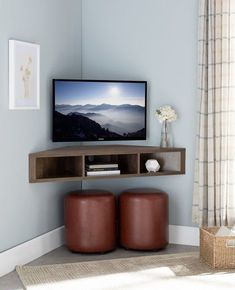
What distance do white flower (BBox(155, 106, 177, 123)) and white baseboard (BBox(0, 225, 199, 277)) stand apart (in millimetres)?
973

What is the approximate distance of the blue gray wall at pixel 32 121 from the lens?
13.9ft

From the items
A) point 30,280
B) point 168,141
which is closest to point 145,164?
point 168,141

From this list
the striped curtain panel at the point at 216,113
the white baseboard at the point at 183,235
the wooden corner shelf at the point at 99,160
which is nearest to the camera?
the wooden corner shelf at the point at 99,160

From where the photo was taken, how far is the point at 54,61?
4.89m

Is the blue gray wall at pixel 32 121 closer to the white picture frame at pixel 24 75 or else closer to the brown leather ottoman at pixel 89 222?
the white picture frame at pixel 24 75

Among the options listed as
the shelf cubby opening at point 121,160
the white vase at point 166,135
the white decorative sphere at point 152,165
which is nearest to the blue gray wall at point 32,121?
the shelf cubby opening at point 121,160

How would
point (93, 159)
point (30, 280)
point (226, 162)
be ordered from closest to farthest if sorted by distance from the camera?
point (30, 280), point (226, 162), point (93, 159)

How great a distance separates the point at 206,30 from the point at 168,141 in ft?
3.26

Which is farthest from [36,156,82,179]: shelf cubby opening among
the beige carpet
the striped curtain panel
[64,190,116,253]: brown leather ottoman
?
the striped curtain panel

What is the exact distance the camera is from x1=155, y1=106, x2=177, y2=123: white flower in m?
4.95

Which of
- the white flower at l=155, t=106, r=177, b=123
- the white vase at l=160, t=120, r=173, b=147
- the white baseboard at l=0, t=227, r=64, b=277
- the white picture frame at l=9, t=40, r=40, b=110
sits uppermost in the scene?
the white picture frame at l=9, t=40, r=40, b=110

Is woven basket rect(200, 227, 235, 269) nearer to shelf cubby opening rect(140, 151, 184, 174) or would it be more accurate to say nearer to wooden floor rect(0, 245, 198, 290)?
wooden floor rect(0, 245, 198, 290)

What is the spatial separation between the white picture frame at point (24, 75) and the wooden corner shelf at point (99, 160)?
0.42m

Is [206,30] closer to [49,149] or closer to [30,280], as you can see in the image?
[49,149]
